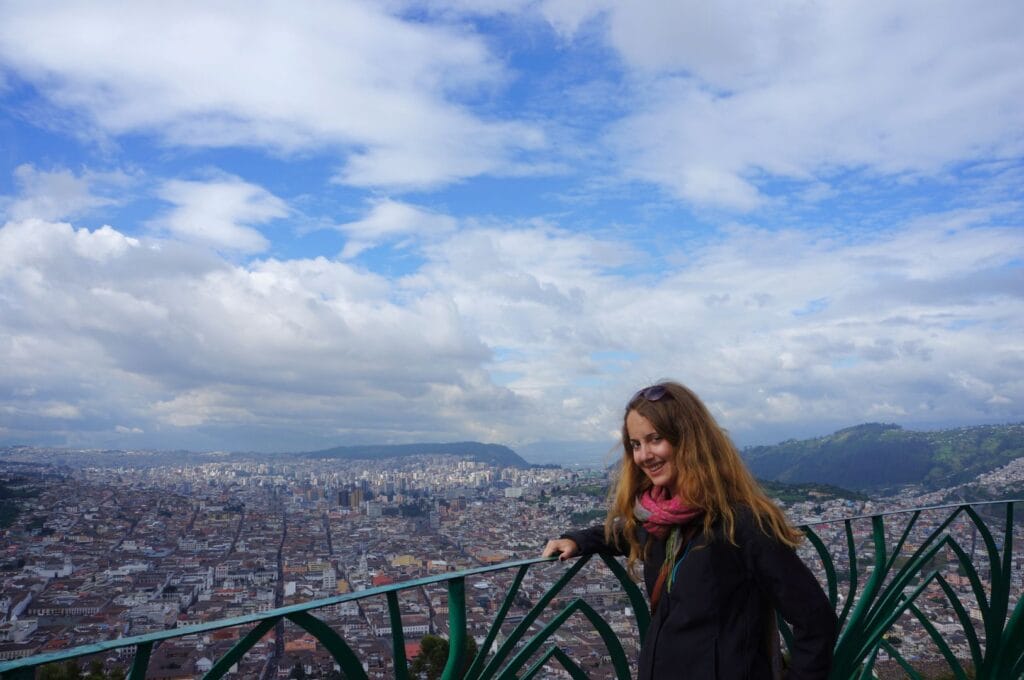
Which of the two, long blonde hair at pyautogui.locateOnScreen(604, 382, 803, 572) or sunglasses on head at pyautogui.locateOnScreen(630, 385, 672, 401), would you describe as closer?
long blonde hair at pyautogui.locateOnScreen(604, 382, 803, 572)

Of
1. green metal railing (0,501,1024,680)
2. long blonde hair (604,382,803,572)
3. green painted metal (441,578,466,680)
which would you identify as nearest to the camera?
green metal railing (0,501,1024,680)

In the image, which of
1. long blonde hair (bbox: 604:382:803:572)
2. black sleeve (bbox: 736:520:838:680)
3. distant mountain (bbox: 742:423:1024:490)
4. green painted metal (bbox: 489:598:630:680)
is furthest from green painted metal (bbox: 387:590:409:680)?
distant mountain (bbox: 742:423:1024:490)

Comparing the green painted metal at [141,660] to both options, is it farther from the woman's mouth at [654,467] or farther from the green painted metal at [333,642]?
the woman's mouth at [654,467]

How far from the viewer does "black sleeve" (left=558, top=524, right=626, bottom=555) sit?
231 centimetres

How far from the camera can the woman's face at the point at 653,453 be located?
2164 millimetres

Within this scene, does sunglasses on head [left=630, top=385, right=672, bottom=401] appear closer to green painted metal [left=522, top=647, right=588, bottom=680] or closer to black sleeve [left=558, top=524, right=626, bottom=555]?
black sleeve [left=558, top=524, right=626, bottom=555]

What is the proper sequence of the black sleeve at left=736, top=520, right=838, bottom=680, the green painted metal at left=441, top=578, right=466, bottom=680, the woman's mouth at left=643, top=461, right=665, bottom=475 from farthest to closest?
the woman's mouth at left=643, top=461, right=665, bottom=475 < the green painted metal at left=441, top=578, right=466, bottom=680 < the black sleeve at left=736, top=520, right=838, bottom=680

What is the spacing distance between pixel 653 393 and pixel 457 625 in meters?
0.86

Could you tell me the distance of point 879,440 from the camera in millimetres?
41500

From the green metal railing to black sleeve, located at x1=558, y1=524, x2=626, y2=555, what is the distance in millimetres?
53

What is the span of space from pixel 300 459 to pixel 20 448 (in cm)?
1781

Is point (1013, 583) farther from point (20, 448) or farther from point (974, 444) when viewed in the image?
point (20, 448)

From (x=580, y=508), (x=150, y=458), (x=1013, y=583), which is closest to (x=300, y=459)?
(x=150, y=458)

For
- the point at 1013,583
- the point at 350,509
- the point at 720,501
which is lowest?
the point at 350,509
